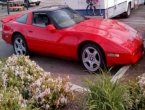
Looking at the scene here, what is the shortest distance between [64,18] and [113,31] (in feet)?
4.38

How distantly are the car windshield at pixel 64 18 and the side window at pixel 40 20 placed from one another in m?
0.20

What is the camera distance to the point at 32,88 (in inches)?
195

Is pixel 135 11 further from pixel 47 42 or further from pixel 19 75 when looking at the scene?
pixel 19 75

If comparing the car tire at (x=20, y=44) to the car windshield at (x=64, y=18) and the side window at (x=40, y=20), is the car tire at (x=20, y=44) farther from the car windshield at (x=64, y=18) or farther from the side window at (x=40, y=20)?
the car windshield at (x=64, y=18)

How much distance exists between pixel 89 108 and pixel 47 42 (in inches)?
155

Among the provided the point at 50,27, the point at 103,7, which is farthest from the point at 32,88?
the point at 103,7

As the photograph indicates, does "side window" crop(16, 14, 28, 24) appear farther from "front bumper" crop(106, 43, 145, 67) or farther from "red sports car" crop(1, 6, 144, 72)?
"front bumper" crop(106, 43, 145, 67)

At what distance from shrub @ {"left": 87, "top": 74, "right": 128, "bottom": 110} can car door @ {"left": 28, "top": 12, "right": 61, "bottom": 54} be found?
3.40 m

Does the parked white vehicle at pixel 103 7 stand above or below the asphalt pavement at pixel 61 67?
above

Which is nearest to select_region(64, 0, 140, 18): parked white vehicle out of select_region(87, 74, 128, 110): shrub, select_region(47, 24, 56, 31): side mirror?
select_region(47, 24, 56, 31): side mirror

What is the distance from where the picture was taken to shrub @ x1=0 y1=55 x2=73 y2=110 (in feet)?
15.3

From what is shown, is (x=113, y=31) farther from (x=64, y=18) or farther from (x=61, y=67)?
(x=61, y=67)

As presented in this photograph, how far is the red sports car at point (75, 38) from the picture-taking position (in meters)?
6.96

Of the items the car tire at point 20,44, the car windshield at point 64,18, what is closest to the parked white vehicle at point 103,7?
the car windshield at point 64,18
